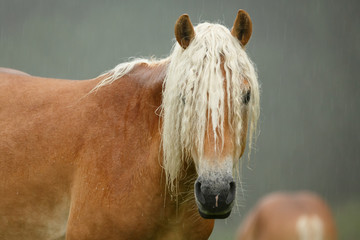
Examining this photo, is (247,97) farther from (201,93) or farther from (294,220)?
(294,220)

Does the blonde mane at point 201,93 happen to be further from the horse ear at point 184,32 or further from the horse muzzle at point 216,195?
the horse muzzle at point 216,195

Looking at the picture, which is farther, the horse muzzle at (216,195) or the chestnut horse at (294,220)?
the horse muzzle at (216,195)

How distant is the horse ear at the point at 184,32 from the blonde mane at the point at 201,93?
0.05 m

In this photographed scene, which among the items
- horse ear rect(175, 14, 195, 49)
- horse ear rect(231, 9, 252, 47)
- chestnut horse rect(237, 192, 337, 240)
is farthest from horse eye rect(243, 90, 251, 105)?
chestnut horse rect(237, 192, 337, 240)

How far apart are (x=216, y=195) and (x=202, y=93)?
2.10 ft

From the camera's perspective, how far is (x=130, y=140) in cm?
307

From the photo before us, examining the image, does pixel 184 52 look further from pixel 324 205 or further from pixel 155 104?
pixel 324 205

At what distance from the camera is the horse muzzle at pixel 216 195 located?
7.84ft

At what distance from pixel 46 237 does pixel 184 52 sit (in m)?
1.78

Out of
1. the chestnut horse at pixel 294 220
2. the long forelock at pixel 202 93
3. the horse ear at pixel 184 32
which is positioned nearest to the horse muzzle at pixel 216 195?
the long forelock at pixel 202 93

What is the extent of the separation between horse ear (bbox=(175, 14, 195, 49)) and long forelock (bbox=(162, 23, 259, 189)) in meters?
0.05

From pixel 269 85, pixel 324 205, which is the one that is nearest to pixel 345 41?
pixel 269 85

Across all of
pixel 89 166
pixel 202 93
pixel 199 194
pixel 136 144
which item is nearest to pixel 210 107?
pixel 202 93

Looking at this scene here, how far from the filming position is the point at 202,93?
102 inches
